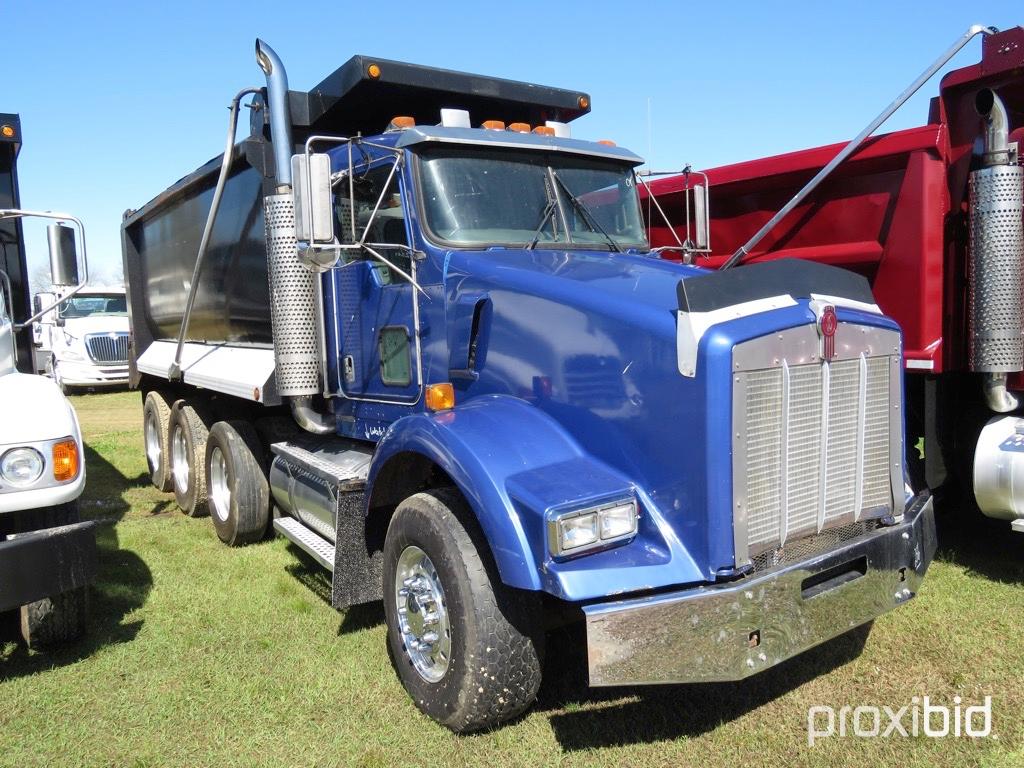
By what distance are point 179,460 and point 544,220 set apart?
5.35 metres

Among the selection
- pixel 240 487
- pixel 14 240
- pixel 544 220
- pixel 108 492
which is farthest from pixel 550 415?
pixel 108 492

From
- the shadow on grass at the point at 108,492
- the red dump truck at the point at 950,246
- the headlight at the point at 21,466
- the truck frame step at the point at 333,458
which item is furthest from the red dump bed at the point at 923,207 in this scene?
the shadow on grass at the point at 108,492

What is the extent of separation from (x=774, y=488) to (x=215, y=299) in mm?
5341

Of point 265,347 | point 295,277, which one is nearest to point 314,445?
point 265,347

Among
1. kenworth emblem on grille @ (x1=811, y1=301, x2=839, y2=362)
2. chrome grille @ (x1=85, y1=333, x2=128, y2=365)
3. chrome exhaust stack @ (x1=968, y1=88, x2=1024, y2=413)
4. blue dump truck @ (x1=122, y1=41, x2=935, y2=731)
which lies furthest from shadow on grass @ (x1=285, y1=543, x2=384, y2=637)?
chrome grille @ (x1=85, y1=333, x2=128, y2=365)

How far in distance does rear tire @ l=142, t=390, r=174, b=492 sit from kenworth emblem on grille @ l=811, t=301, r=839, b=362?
690 centimetres

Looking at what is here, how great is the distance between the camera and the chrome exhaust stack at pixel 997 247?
473 cm

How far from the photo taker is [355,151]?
479 centimetres

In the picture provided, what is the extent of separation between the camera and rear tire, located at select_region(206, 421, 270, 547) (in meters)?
6.47

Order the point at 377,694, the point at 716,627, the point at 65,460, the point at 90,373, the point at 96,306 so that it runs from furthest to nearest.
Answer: the point at 96,306 → the point at 90,373 → the point at 65,460 → the point at 377,694 → the point at 716,627

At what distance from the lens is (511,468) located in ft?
10.8

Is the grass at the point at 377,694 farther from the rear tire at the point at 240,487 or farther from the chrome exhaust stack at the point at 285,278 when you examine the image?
the chrome exhaust stack at the point at 285,278

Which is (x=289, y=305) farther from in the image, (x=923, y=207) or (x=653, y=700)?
(x=923, y=207)

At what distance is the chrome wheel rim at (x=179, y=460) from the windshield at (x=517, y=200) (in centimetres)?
479
